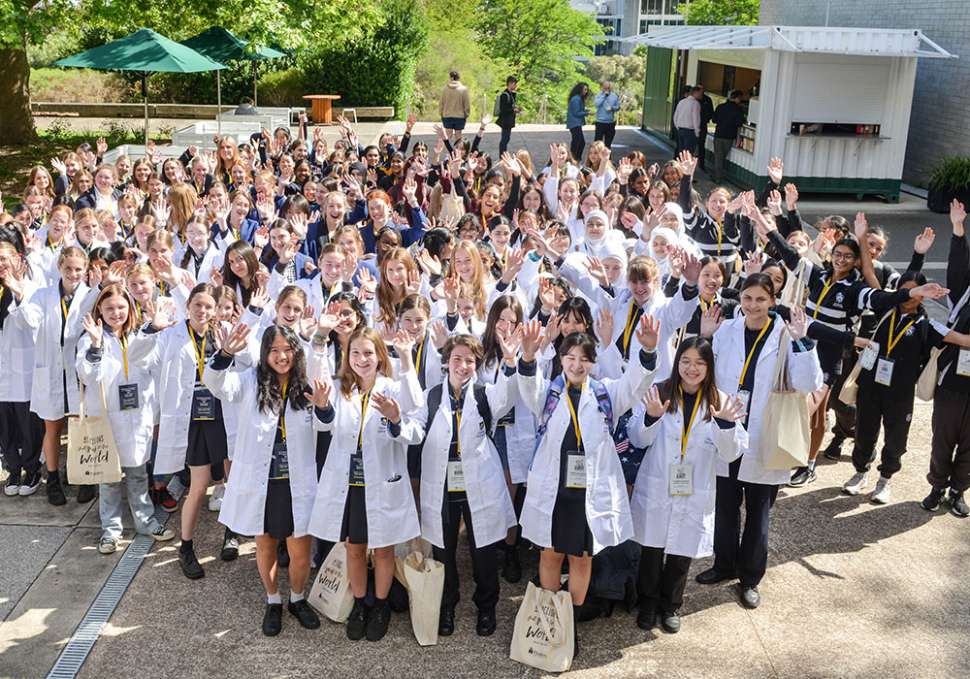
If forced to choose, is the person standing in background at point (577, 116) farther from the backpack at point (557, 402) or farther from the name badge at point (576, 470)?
the name badge at point (576, 470)

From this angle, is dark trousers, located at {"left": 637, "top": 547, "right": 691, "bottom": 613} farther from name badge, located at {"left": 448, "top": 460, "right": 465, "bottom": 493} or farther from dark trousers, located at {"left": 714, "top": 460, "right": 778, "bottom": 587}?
name badge, located at {"left": 448, "top": 460, "right": 465, "bottom": 493}

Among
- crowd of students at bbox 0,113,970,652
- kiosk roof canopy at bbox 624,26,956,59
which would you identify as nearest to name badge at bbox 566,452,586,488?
crowd of students at bbox 0,113,970,652

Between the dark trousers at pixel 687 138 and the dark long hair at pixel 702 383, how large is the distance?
14309 mm

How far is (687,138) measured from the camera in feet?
60.9

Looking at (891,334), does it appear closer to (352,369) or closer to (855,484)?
(855,484)

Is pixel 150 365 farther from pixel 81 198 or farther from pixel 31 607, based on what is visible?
pixel 81 198

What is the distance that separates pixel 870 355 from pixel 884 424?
1.64ft

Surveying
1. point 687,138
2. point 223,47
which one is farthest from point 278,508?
point 687,138

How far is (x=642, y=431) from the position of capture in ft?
16.2

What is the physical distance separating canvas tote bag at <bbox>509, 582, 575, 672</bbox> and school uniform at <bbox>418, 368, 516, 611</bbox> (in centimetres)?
40

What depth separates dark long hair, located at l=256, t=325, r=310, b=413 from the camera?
16.1 feet

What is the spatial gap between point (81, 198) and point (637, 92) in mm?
69788

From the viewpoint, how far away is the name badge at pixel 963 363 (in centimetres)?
625

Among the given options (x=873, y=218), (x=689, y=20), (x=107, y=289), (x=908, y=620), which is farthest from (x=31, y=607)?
(x=689, y=20)
